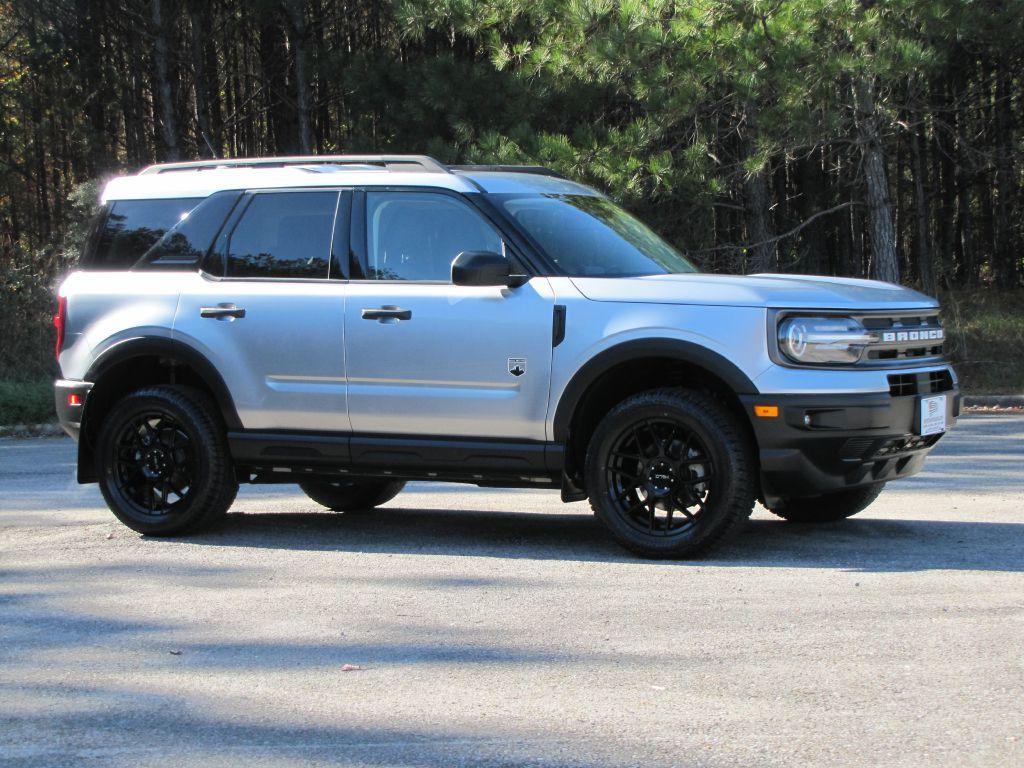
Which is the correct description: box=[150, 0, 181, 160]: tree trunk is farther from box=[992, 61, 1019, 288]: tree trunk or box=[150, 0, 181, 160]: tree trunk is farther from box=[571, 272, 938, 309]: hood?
box=[571, 272, 938, 309]: hood

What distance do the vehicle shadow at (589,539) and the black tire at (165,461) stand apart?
0.23 m

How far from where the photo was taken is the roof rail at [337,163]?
7664 millimetres

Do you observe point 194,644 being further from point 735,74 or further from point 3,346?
point 3,346

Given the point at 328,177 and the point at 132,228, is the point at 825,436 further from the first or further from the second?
the point at 132,228

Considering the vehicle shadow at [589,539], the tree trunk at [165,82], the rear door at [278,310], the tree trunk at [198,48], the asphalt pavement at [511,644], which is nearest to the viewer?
the asphalt pavement at [511,644]

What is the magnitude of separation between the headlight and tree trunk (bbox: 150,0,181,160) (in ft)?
65.5

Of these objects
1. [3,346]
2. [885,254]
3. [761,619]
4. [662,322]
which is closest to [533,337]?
[662,322]

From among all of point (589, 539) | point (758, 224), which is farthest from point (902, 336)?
point (758, 224)

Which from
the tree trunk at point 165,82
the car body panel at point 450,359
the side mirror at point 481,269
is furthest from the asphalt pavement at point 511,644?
the tree trunk at point 165,82

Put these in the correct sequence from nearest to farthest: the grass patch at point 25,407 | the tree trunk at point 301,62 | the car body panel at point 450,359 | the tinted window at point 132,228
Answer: the car body panel at point 450,359, the tinted window at point 132,228, the grass patch at point 25,407, the tree trunk at point 301,62

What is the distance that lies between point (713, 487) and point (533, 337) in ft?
3.91

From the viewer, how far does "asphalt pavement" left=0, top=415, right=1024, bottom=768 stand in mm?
4195

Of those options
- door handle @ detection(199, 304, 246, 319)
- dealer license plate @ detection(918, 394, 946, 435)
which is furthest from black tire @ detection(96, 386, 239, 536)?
dealer license plate @ detection(918, 394, 946, 435)

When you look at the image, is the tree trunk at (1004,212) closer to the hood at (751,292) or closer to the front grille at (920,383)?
the front grille at (920,383)
